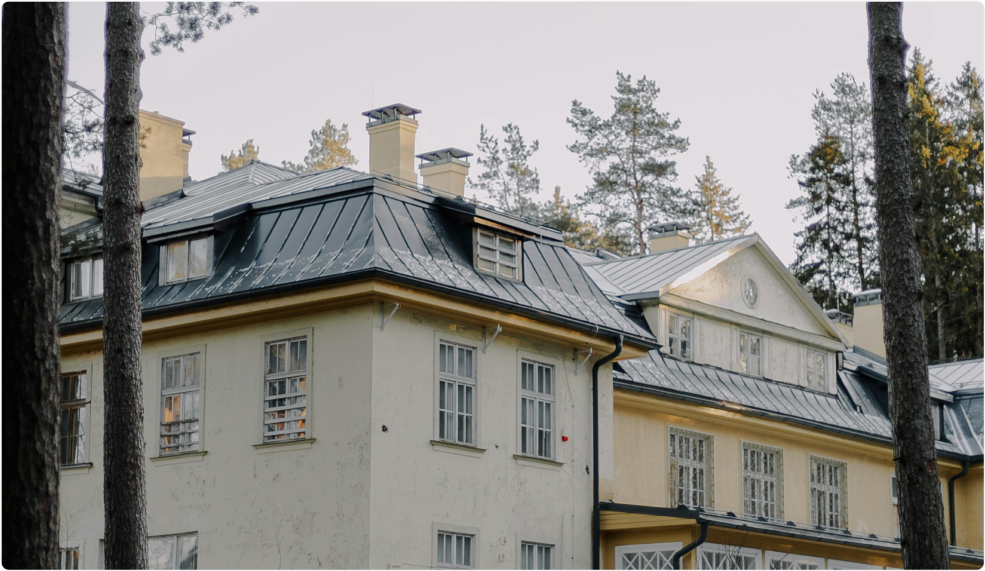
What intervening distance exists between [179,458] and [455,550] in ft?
13.4

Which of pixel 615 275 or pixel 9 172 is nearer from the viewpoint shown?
pixel 9 172

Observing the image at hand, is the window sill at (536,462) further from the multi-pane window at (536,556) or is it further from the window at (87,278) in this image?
the window at (87,278)

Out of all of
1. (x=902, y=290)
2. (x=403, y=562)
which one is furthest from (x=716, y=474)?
(x=902, y=290)

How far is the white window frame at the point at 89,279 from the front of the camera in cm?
1953

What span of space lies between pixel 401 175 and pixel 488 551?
767cm

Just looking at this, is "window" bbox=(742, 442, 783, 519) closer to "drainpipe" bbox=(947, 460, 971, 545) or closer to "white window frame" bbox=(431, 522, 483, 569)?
"drainpipe" bbox=(947, 460, 971, 545)

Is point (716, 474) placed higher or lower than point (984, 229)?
lower

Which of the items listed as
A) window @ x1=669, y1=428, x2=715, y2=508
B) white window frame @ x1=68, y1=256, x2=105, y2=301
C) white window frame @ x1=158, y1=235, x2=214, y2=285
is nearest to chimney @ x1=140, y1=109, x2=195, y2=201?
white window frame @ x1=68, y1=256, x2=105, y2=301

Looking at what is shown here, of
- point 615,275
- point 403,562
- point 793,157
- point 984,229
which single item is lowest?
point 403,562

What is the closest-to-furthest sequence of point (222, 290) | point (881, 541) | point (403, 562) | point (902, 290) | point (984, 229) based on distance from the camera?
→ point (902, 290), point (403, 562), point (222, 290), point (881, 541), point (984, 229)

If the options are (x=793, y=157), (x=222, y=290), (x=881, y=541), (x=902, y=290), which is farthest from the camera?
(x=793, y=157)

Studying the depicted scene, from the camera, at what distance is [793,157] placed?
52062 millimetres

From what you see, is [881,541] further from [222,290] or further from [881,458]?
[222,290]

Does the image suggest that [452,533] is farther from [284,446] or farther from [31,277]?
[31,277]
